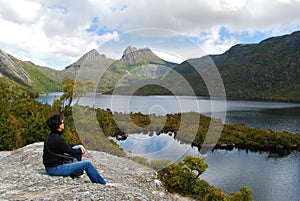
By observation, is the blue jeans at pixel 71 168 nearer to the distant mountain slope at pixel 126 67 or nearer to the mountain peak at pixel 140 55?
the distant mountain slope at pixel 126 67

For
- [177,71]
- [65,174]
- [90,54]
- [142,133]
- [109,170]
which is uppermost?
[90,54]

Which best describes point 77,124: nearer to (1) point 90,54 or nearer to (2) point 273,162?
(1) point 90,54

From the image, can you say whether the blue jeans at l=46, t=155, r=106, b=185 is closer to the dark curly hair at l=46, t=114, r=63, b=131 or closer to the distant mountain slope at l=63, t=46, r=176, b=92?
the dark curly hair at l=46, t=114, r=63, b=131

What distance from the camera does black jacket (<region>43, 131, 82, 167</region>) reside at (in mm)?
8586

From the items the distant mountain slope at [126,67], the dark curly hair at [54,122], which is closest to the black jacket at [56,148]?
the dark curly hair at [54,122]

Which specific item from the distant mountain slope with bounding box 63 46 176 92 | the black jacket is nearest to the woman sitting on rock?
the black jacket

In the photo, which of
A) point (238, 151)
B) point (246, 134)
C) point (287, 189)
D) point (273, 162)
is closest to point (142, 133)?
point (287, 189)

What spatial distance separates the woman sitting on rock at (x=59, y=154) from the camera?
8.64m

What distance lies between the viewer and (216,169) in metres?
43.9

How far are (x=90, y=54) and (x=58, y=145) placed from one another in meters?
3.78

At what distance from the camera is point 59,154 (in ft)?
29.2

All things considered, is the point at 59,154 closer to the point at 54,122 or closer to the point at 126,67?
the point at 54,122

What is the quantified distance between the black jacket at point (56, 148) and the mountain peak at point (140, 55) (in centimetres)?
383

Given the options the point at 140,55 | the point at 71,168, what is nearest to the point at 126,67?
the point at 140,55
